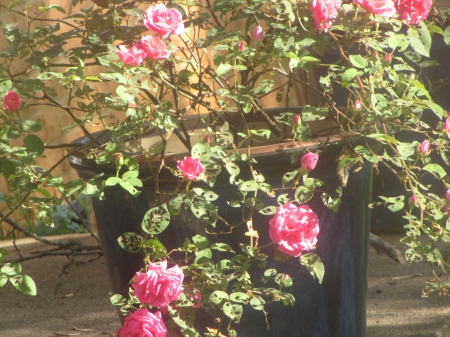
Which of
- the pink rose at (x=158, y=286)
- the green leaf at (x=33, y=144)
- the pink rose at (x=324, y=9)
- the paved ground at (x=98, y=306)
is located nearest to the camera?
the pink rose at (x=158, y=286)

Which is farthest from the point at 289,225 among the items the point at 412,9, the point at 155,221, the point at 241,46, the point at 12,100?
the point at 12,100

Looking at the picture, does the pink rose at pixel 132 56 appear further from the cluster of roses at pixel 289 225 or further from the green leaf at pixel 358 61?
the green leaf at pixel 358 61

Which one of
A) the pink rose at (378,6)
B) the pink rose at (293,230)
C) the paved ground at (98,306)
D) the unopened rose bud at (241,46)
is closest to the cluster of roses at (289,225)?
the pink rose at (293,230)

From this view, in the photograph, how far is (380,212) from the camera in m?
2.93

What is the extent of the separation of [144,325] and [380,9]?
26.8 inches

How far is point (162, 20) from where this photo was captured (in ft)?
3.62

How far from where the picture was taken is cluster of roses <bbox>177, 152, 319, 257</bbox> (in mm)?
1114

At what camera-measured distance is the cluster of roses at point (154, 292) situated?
1059 millimetres

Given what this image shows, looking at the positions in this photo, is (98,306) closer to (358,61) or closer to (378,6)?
(358,61)

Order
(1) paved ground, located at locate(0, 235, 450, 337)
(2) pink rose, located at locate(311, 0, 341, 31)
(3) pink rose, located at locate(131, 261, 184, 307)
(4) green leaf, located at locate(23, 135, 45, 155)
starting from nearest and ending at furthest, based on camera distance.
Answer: (3) pink rose, located at locate(131, 261, 184, 307), (2) pink rose, located at locate(311, 0, 341, 31), (4) green leaf, located at locate(23, 135, 45, 155), (1) paved ground, located at locate(0, 235, 450, 337)

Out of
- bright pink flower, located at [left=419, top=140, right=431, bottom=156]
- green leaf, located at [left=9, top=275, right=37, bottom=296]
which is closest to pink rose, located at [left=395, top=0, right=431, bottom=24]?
bright pink flower, located at [left=419, top=140, right=431, bottom=156]

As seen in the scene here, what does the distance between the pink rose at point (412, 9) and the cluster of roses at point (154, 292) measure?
639mm

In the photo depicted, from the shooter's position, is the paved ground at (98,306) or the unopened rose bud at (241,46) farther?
the paved ground at (98,306)

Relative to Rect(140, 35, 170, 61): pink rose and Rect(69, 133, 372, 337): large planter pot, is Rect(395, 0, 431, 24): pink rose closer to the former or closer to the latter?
Rect(69, 133, 372, 337): large planter pot
